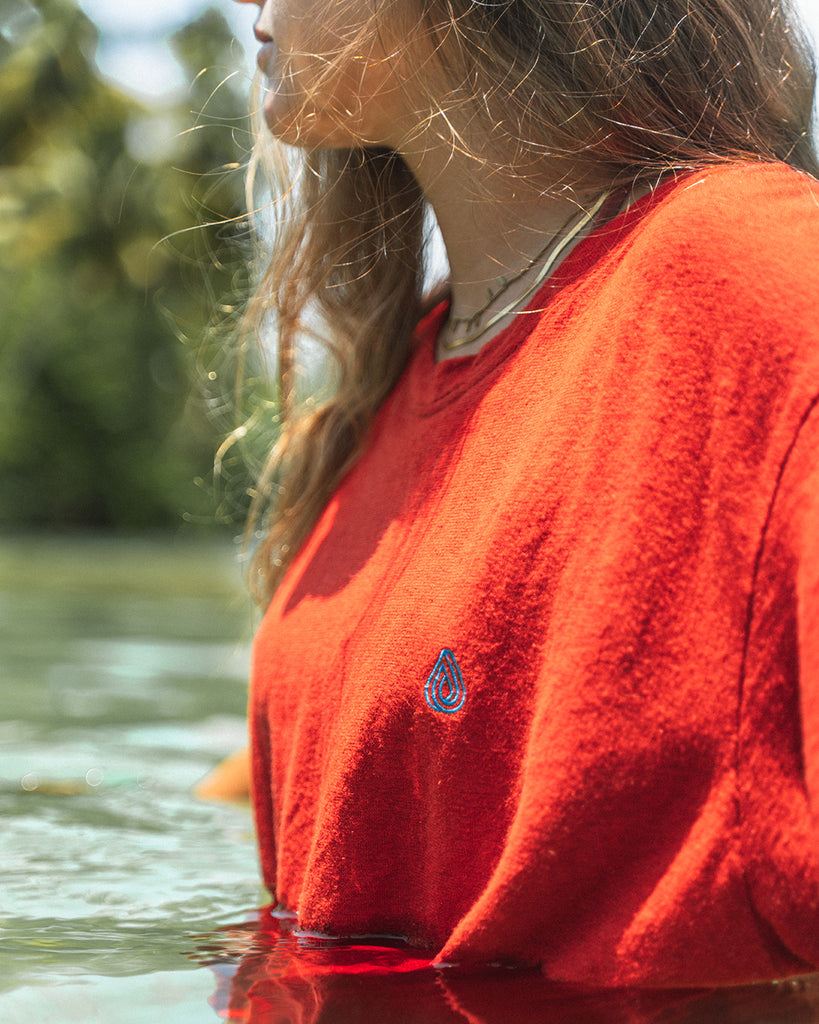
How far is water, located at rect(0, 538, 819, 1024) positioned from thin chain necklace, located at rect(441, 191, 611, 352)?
20.5 inches

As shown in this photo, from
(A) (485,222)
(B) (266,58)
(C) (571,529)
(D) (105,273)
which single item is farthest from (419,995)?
(D) (105,273)

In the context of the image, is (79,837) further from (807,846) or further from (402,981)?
(807,846)

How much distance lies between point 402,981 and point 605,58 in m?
0.69

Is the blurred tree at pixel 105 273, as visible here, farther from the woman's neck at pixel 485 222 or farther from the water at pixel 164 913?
the water at pixel 164 913

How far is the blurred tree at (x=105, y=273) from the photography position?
2334 millimetres

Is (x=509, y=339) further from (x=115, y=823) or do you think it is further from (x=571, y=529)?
(x=115, y=823)

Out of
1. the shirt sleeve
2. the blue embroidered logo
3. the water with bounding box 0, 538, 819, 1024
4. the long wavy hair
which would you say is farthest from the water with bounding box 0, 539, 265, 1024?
the long wavy hair

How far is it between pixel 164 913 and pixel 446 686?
0.65 metres

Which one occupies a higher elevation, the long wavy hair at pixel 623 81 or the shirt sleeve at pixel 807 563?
the long wavy hair at pixel 623 81

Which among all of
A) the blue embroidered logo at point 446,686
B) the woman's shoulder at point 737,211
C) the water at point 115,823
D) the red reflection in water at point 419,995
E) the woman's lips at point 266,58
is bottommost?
the water at point 115,823

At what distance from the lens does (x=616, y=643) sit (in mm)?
699

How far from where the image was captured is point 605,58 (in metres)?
0.89

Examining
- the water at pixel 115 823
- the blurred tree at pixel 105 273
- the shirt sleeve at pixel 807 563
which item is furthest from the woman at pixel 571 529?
the blurred tree at pixel 105 273

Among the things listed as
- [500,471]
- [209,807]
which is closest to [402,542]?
[500,471]
